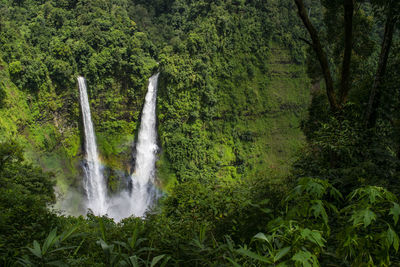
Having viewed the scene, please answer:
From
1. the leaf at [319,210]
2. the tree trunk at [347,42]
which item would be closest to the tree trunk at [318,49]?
the tree trunk at [347,42]

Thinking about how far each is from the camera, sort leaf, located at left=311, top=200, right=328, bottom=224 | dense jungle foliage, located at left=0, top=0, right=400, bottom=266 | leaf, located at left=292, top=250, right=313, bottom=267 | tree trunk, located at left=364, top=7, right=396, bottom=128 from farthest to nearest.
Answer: dense jungle foliage, located at left=0, top=0, right=400, bottom=266, tree trunk, located at left=364, top=7, right=396, bottom=128, leaf, located at left=311, top=200, right=328, bottom=224, leaf, located at left=292, top=250, right=313, bottom=267

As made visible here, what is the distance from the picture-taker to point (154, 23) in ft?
86.3

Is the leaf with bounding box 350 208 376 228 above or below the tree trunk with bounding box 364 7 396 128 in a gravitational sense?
below

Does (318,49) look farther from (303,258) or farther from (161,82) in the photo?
(161,82)

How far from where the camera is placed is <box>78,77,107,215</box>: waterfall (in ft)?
59.6

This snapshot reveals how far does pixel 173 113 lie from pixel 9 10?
15083mm

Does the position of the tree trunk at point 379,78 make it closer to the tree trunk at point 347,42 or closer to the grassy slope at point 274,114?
the tree trunk at point 347,42

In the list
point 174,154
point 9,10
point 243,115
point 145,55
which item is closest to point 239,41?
point 243,115

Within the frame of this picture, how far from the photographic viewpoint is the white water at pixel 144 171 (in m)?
18.9

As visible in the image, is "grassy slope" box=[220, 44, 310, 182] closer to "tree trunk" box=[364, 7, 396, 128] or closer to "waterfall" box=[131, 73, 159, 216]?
"waterfall" box=[131, 73, 159, 216]

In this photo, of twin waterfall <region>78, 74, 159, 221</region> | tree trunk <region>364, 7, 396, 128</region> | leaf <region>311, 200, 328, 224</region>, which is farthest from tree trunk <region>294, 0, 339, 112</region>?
twin waterfall <region>78, 74, 159, 221</region>

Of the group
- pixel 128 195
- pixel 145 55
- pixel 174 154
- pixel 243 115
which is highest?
pixel 145 55

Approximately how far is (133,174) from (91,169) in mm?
2878

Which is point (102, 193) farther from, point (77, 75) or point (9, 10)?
point (9, 10)
